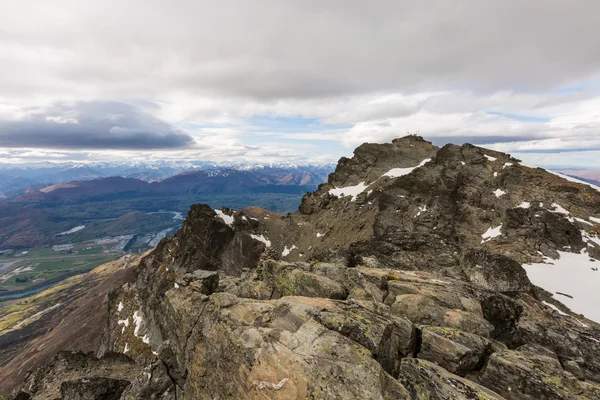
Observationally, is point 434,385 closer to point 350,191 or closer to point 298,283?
Answer: point 298,283

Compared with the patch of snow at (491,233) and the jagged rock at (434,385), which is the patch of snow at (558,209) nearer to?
the patch of snow at (491,233)

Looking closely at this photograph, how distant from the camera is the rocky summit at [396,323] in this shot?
563 inches

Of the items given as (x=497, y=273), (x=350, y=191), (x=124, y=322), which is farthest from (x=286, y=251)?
(x=497, y=273)

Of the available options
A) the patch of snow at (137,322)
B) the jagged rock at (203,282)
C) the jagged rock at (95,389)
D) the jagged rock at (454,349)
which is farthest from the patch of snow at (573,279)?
the patch of snow at (137,322)

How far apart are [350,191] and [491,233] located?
1887 inches

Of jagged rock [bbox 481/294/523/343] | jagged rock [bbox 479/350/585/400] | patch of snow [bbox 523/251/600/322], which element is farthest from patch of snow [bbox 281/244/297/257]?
jagged rock [bbox 479/350/585/400]

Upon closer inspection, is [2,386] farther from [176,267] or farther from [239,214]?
[239,214]

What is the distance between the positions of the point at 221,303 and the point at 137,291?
7321 cm

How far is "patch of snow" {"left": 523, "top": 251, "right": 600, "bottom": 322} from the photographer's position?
4016 cm

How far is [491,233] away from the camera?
64000 mm

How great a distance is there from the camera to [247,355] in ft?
51.9

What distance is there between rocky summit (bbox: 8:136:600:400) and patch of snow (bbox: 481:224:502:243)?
0.40 m

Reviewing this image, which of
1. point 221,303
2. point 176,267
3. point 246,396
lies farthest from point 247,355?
point 176,267

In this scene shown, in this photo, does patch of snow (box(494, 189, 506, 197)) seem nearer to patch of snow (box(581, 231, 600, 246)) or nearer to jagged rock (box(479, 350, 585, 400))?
patch of snow (box(581, 231, 600, 246))
